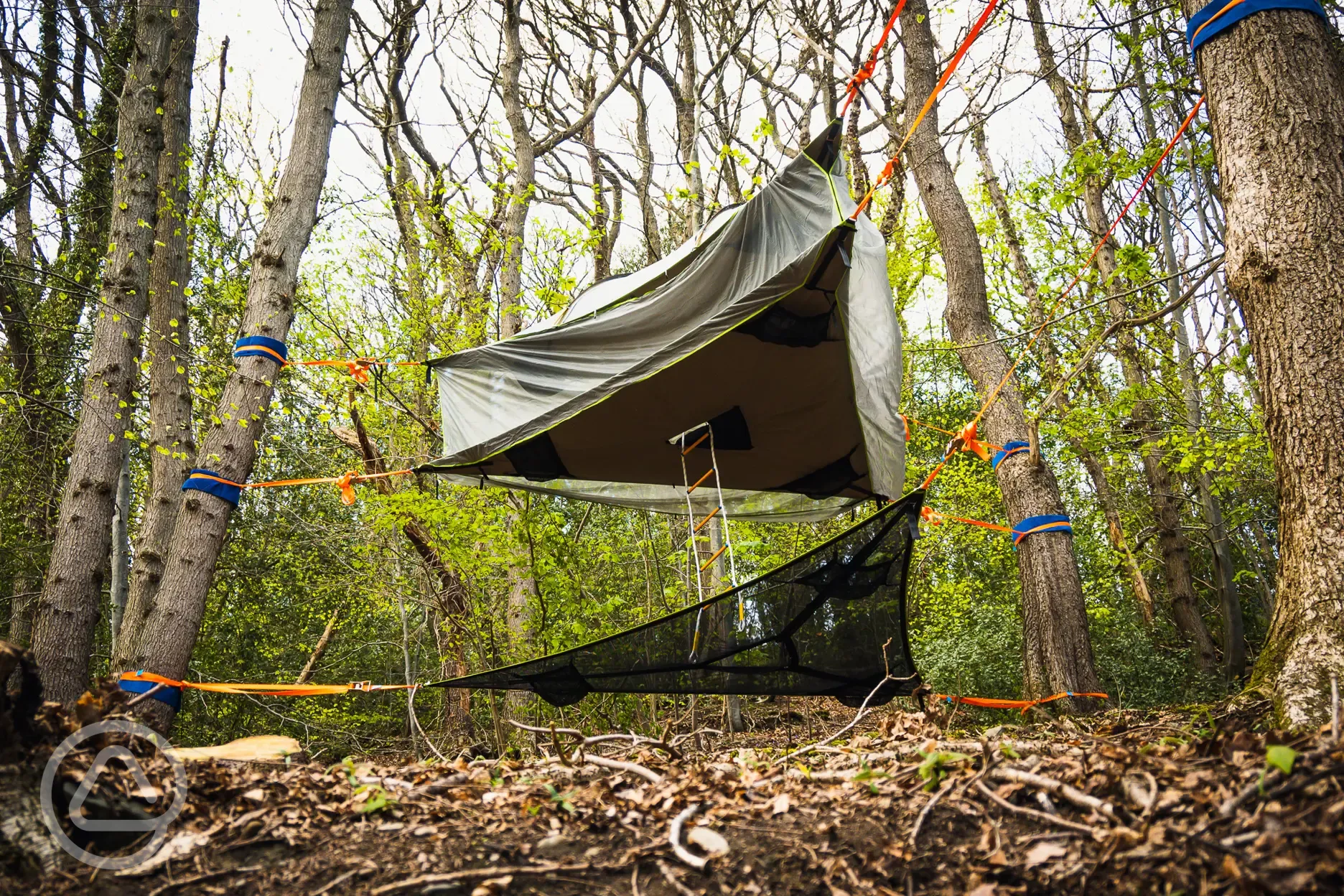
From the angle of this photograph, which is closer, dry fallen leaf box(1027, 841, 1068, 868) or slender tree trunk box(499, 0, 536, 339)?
dry fallen leaf box(1027, 841, 1068, 868)

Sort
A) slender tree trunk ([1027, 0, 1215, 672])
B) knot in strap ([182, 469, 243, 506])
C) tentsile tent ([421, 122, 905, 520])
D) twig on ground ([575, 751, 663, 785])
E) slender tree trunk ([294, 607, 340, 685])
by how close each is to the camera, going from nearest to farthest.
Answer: twig on ground ([575, 751, 663, 785]) < tentsile tent ([421, 122, 905, 520]) < knot in strap ([182, 469, 243, 506]) < slender tree trunk ([1027, 0, 1215, 672]) < slender tree trunk ([294, 607, 340, 685])

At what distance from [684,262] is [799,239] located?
1.96 feet

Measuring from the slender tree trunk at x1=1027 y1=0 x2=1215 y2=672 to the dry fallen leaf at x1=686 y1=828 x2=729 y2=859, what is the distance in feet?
19.4

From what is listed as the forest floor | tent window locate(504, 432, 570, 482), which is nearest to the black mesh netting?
tent window locate(504, 432, 570, 482)

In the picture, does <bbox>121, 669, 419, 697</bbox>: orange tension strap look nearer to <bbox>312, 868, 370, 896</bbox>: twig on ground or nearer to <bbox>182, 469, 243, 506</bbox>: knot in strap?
<bbox>182, 469, 243, 506</bbox>: knot in strap

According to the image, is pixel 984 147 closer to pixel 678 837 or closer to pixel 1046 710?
pixel 1046 710

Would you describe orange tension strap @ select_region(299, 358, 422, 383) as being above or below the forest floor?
above

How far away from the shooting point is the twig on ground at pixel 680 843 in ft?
3.62

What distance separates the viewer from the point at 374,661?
7.14 metres

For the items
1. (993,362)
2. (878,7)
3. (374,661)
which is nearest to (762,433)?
(993,362)

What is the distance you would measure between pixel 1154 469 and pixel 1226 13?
17.4 ft

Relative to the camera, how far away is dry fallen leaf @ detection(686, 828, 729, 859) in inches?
45.1

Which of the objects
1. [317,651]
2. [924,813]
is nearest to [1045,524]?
[924,813]

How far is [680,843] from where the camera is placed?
1.17 m
